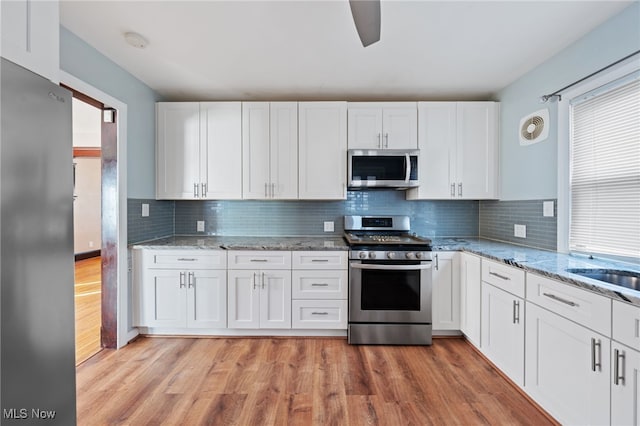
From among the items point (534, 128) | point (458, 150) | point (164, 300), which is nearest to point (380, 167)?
point (458, 150)

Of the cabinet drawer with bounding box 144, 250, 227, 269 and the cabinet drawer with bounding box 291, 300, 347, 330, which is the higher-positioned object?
the cabinet drawer with bounding box 144, 250, 227, 269

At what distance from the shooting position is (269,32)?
197 cm

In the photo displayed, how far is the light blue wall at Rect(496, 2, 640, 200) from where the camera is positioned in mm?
1734

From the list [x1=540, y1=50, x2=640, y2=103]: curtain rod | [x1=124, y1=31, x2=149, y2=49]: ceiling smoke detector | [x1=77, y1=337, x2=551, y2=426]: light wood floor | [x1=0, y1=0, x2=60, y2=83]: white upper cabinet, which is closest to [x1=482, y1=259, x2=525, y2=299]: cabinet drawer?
[x1=77, y1=337, x2=551, y2=426]: light wood floor

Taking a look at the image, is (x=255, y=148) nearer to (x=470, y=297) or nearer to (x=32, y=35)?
(x=32, y=35)

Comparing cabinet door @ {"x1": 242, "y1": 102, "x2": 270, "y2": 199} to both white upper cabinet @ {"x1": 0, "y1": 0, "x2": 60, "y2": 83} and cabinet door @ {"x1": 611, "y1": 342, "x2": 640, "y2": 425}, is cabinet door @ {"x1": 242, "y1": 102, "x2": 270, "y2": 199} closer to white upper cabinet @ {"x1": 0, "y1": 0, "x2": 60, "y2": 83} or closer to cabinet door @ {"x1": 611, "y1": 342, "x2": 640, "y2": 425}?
white upper cabinet @ {"x1": 0, "y1": 0, "x2": 60, "y2": 83}

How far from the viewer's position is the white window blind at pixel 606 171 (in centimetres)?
173

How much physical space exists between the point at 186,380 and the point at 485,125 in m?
3.43

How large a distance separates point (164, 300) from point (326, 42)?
2.55 m

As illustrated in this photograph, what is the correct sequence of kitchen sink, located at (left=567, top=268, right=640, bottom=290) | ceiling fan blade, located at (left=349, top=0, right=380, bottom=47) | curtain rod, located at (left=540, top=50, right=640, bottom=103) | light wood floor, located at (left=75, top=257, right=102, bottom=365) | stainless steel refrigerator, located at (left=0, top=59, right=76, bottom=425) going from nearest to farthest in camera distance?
stainless steel refrigerator, located at (left=0, top=59, right=76, bottom=425) < ceiling fan blade, located at (left=349, top=0, right=380, bottom=47) < kitchen sink, located at (left=567, top=268, right=640, bottom=290) < curtain rod, located at (left=540, top=50, right=640, bottom=103) < light wood floor, located at (left=75, top=257, right=102, bottom=365)

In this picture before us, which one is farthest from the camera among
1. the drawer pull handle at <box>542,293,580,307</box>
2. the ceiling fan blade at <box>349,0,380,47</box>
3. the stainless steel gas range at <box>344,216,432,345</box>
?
the stainless steel gas range at <box>344,216,432,345</box>

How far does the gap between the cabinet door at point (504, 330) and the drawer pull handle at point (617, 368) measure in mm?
585

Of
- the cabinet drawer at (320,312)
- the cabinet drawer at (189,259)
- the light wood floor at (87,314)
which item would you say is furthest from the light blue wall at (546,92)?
the light wood floor at (87,314)

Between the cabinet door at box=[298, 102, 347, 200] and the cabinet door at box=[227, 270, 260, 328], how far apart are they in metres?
0.94
